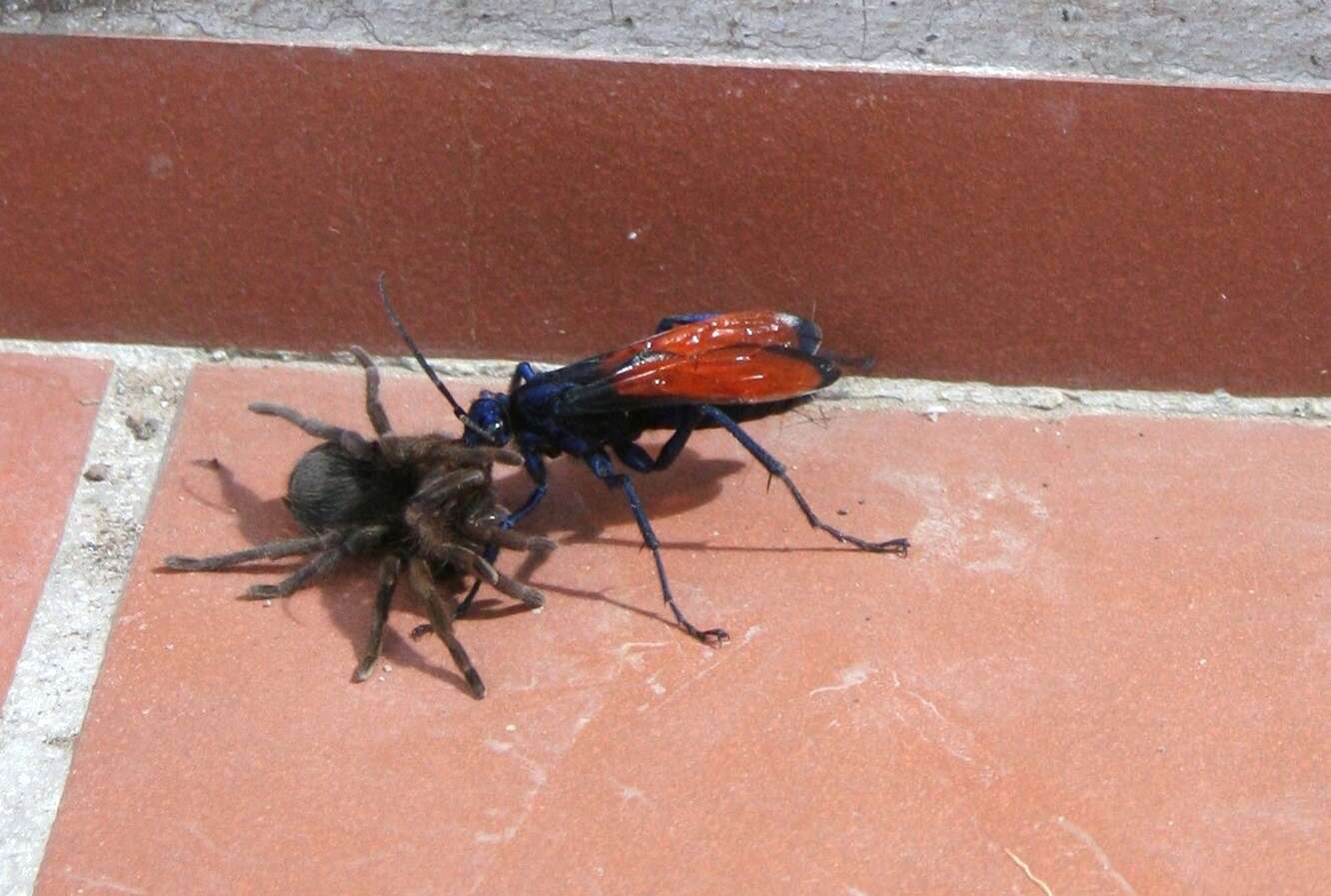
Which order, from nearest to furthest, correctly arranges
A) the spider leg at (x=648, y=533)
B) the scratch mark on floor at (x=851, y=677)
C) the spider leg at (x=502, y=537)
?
the scratch mark on floor at (x=851, y=677)
the spider leg at (x=648, y=533)
the spider leg at (x=502, y=537)

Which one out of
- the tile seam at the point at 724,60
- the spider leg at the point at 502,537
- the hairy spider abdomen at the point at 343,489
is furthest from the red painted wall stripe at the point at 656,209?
the spider leg at the point at 502,537

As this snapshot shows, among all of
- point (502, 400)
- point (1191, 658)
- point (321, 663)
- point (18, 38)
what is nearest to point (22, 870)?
point (321, 663)

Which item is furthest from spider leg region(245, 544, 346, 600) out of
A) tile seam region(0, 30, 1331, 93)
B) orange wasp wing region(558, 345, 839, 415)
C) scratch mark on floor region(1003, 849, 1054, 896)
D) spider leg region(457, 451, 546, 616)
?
scratch mark on floor region(1003, 849, 1054, 896)

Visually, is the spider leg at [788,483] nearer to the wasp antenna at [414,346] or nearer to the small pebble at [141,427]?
the wasp antenna at [414,346]

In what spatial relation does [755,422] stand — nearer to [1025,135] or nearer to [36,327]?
[1025,135]

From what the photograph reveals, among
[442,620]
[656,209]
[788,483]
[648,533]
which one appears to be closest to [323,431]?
[442,620]

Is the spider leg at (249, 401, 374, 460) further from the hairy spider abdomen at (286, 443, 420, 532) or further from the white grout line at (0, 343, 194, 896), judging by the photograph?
the white grout line at (0, 343, 194, 896)

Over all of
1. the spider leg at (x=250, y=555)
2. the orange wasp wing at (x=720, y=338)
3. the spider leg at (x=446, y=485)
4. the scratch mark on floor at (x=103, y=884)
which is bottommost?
the scratch mark on floor at (x=103, y=884)
